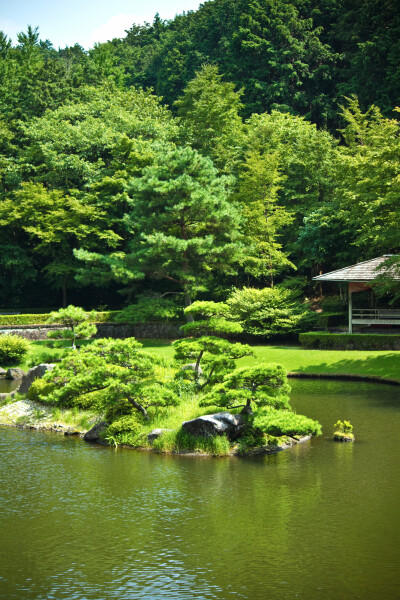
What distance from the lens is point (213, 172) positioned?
40.8 meters

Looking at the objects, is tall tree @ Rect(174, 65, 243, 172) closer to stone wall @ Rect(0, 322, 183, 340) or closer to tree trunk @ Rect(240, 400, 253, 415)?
stone wall @ Rect(0, 322, 183, 340)

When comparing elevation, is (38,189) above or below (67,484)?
above

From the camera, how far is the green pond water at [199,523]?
922 cm

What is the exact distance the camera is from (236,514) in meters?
11.9

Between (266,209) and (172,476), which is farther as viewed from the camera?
(266,209)

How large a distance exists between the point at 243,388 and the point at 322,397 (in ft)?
23.4

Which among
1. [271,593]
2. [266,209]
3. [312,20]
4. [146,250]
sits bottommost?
[271,593]

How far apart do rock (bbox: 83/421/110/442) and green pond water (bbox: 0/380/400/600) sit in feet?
1.56

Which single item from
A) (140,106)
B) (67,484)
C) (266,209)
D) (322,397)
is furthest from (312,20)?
(67,484)

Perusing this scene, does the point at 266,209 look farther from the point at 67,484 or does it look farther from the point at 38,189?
the point at 67,484

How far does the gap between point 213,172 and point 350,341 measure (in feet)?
45.5

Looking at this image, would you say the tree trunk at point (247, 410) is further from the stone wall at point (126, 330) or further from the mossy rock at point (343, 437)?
the stone wall at point (126, 330)

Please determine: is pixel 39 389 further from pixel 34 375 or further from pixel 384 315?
pixel 384 315

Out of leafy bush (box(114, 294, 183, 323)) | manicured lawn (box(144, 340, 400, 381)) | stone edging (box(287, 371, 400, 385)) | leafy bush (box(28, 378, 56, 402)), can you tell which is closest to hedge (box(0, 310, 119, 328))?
leafy bush (box(114, 294, 183, 323))
